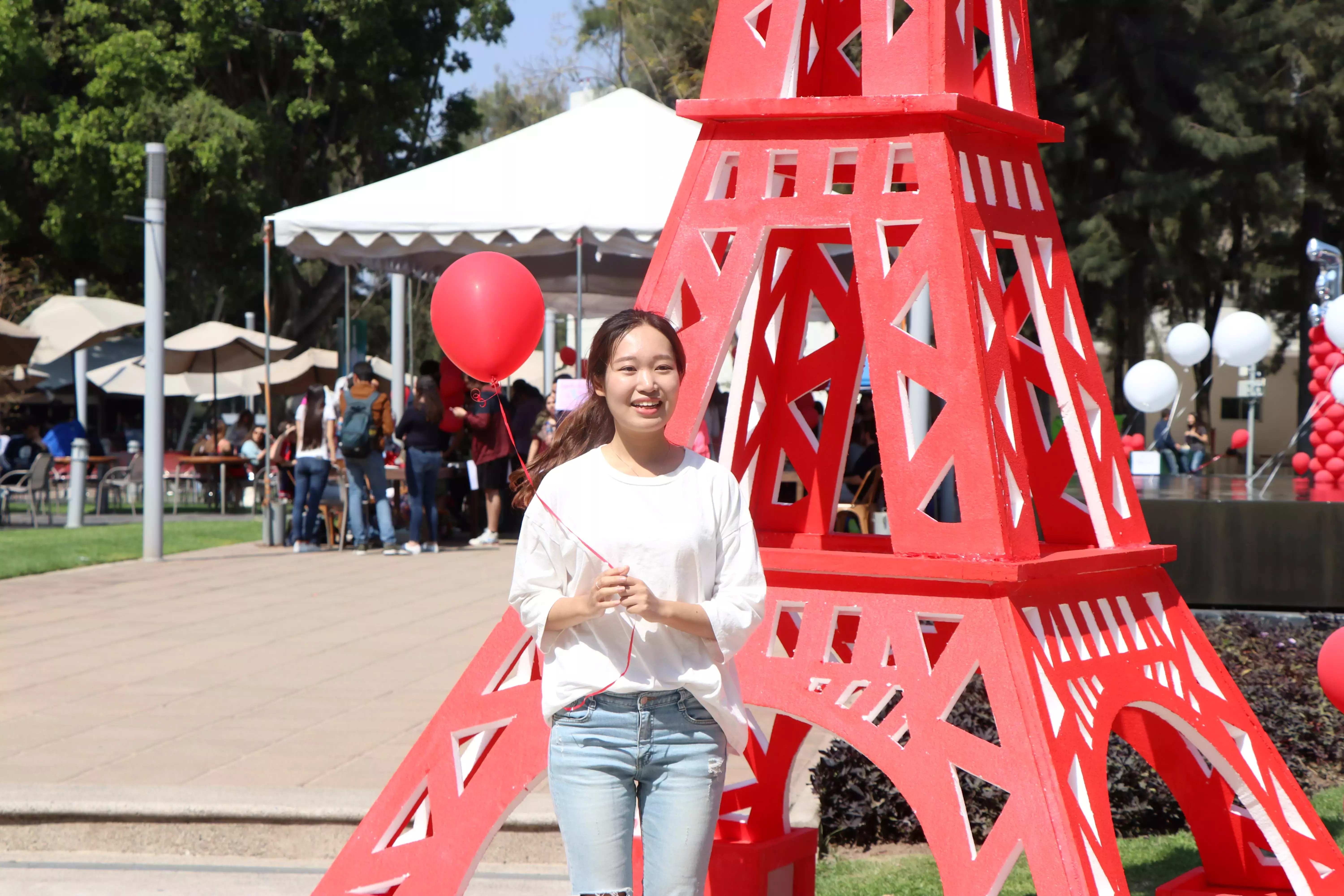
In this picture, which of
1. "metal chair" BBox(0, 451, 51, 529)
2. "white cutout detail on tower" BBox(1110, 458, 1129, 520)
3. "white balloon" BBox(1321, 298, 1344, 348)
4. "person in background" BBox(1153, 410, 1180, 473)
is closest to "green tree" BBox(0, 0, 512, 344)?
"metal chair" BBox(0, 451, 51, 529)

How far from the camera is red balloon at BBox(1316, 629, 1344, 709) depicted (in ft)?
13.5

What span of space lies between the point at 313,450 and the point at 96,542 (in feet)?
10.5

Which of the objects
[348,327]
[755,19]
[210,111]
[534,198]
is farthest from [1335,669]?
[210,111]

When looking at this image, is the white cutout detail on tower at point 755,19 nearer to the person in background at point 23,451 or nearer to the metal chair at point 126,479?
the metal chair at point 126,479

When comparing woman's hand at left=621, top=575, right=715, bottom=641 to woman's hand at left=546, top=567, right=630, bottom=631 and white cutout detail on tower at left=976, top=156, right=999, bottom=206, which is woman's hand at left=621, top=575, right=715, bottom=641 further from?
white cutout detail on tower at left=976, top=156, right=999, bottom=206

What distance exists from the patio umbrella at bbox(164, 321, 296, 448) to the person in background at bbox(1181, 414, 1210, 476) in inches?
625

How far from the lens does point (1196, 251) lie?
2938 cm

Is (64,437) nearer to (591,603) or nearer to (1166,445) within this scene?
(1166,445)

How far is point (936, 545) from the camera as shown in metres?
3.97

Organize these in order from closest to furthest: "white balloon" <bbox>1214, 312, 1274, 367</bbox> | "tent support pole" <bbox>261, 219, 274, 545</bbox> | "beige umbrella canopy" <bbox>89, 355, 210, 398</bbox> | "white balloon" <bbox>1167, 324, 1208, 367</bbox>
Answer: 1. "tent support pole" <bbox>261, 219, 274, 545</bbox>
2. "white balloon" <bbox>1214, 312, 1274, 367</bbox>
3. "white balloon" <bbox>1167, 324, 1208, 367</bbox>
4. "beige umbrella canopy" <bbox>89, 355, 210, 398</bbox>

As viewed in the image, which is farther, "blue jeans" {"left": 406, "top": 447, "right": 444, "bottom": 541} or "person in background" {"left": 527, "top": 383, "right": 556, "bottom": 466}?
"person in background" {"left": 527, "top": 383, "right": 556, "bottom": 466}

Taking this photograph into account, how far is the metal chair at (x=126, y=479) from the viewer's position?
23141 millimetres

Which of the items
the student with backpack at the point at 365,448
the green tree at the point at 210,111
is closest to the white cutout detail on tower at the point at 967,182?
the student with backpack at the point at 365,448

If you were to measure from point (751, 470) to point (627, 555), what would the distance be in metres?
1.66
